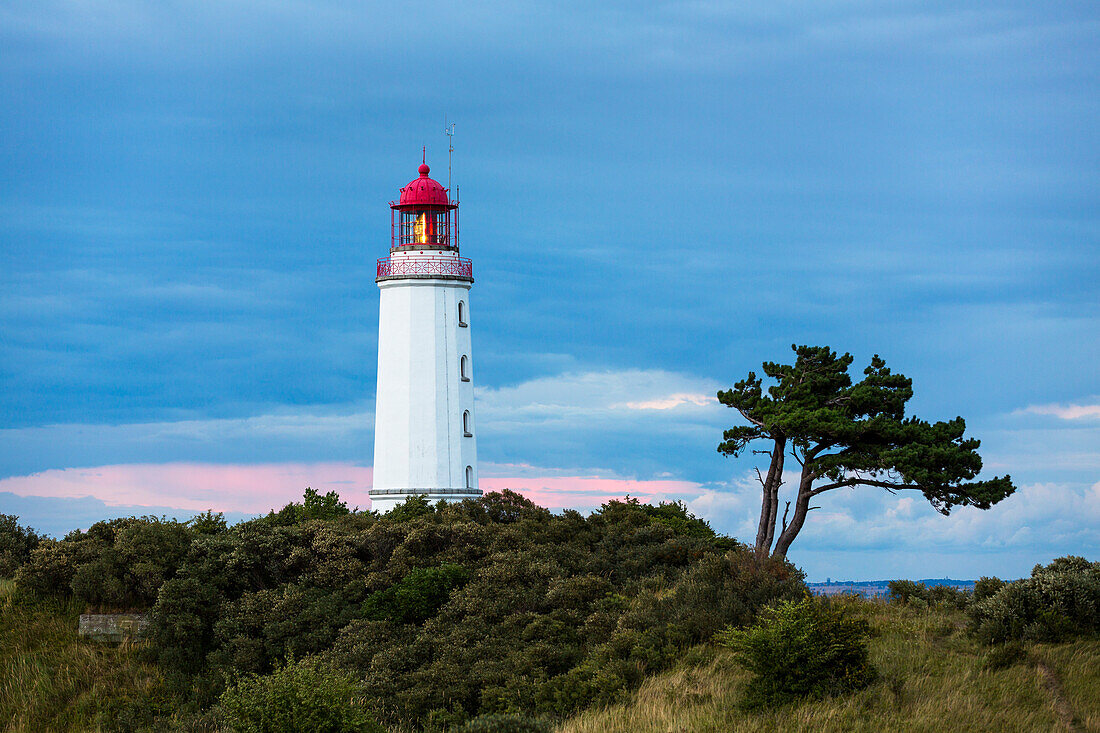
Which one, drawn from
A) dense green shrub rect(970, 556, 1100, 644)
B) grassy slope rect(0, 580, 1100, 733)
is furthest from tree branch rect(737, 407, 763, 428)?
dense green shrub rect(970, 556, 1100, 644)

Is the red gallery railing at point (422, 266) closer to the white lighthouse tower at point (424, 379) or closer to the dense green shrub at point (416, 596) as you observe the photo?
the white lighthouse tower at point (424, 379)

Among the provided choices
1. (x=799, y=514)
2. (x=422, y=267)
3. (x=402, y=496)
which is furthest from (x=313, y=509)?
(x=799, y=514)

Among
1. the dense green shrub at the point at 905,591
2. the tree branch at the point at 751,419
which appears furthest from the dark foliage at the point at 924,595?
the tree branch at the point at 751,419

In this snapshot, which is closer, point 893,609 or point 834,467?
point 893,609

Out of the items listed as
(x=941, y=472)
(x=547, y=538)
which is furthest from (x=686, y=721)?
(x=941, y=472)

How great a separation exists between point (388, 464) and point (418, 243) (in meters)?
9.00

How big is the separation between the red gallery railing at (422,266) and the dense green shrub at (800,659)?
2648 centimetres

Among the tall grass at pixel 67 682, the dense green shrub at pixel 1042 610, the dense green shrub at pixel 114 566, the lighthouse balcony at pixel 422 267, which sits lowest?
the tall grass at pixel 67 682

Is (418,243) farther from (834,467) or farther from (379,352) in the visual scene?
(834,467)

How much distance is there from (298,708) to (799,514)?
21131 millimetres

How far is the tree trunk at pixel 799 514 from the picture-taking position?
31500 millimetres

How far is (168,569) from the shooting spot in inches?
1019

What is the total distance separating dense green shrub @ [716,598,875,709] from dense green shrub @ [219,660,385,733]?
593 cm

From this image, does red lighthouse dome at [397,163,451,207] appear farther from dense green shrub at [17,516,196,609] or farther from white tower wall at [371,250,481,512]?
dense green shrub at [17,516,196,609]
